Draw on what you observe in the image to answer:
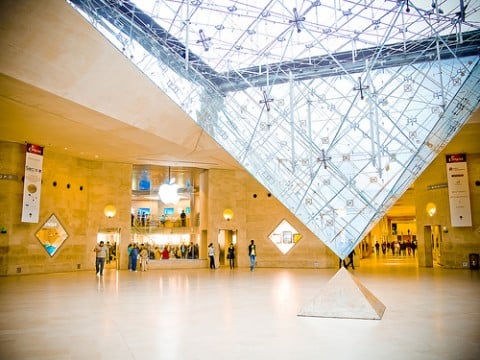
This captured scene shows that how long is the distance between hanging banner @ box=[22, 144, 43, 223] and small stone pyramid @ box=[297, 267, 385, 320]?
37.6 feet

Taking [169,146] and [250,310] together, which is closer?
[250,310]

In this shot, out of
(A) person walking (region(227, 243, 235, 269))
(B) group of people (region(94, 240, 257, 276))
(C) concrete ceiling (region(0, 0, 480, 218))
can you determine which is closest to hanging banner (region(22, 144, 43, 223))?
(C) concrete ceiling (region(0, 0, 480, 218))

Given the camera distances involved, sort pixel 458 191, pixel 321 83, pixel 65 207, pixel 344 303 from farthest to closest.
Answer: pixel 65 207 → pixel 458 191 → pixel 321 83 → pixel 344 303

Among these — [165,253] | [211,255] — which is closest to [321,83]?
[211,255]

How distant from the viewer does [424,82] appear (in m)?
9.88

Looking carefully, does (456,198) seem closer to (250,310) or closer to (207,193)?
(207,193)

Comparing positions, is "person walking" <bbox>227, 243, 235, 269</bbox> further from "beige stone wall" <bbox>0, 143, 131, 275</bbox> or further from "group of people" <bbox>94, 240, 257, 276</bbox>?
"beige stone wall" <bbox>0, 143, 131, 275</bbox>

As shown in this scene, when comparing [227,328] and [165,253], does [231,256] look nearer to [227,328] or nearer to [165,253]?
[165,253]

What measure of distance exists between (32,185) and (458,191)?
15.6 metres

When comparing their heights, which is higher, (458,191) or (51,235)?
(458,191)

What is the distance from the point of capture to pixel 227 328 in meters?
5.15

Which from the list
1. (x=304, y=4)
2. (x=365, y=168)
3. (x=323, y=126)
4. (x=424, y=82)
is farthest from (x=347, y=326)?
(x=304, y=4)

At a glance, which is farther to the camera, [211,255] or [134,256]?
[211,255]

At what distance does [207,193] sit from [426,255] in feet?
32.6
